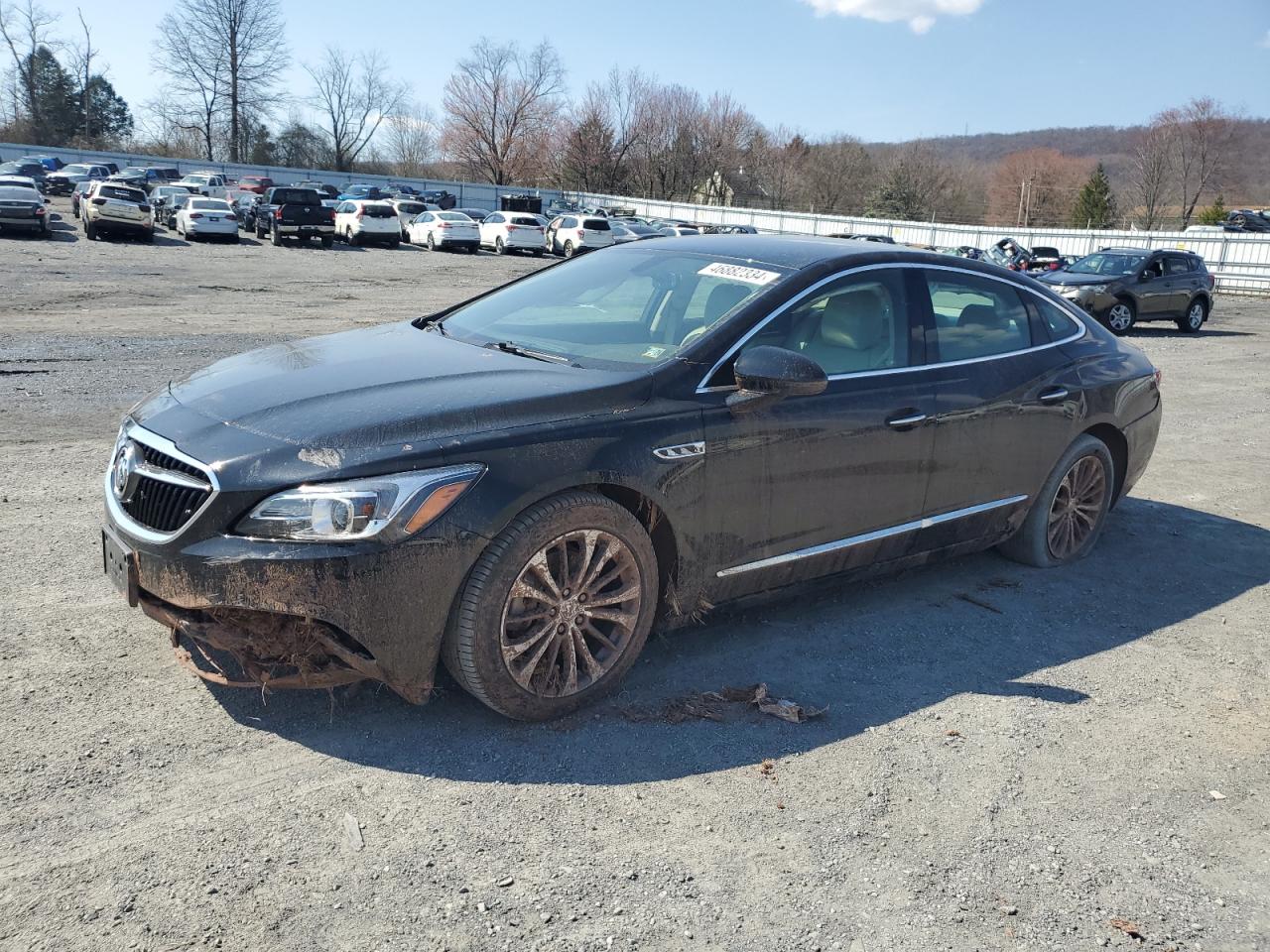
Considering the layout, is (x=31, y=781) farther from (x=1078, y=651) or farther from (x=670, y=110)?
(x=670, y=110)

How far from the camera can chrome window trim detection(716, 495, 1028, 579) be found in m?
4.12

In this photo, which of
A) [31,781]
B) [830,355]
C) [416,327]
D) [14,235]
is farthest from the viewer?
[14,235]

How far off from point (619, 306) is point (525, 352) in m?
0.58

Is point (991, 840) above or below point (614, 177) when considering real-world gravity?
below

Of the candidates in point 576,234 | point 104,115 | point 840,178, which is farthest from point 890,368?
point 104,115

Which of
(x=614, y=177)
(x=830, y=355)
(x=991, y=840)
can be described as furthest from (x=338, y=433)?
(x=614, y=177)

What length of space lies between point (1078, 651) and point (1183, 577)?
5.18ft

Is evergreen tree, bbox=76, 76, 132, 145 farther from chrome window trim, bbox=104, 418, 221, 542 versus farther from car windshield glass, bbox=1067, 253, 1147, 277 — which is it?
chrome window trim, bbox=104, 418, 221, 542

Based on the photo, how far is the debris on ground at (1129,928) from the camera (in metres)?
2.75

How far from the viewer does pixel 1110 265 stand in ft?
70.8

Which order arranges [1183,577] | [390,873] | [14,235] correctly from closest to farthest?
[390,873] < [1183,577] < [14,235]

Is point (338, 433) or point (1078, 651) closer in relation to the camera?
point (338, 433)

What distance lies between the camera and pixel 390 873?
2797 millimetres

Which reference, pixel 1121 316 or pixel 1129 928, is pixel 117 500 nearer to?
pixel 1129 928
